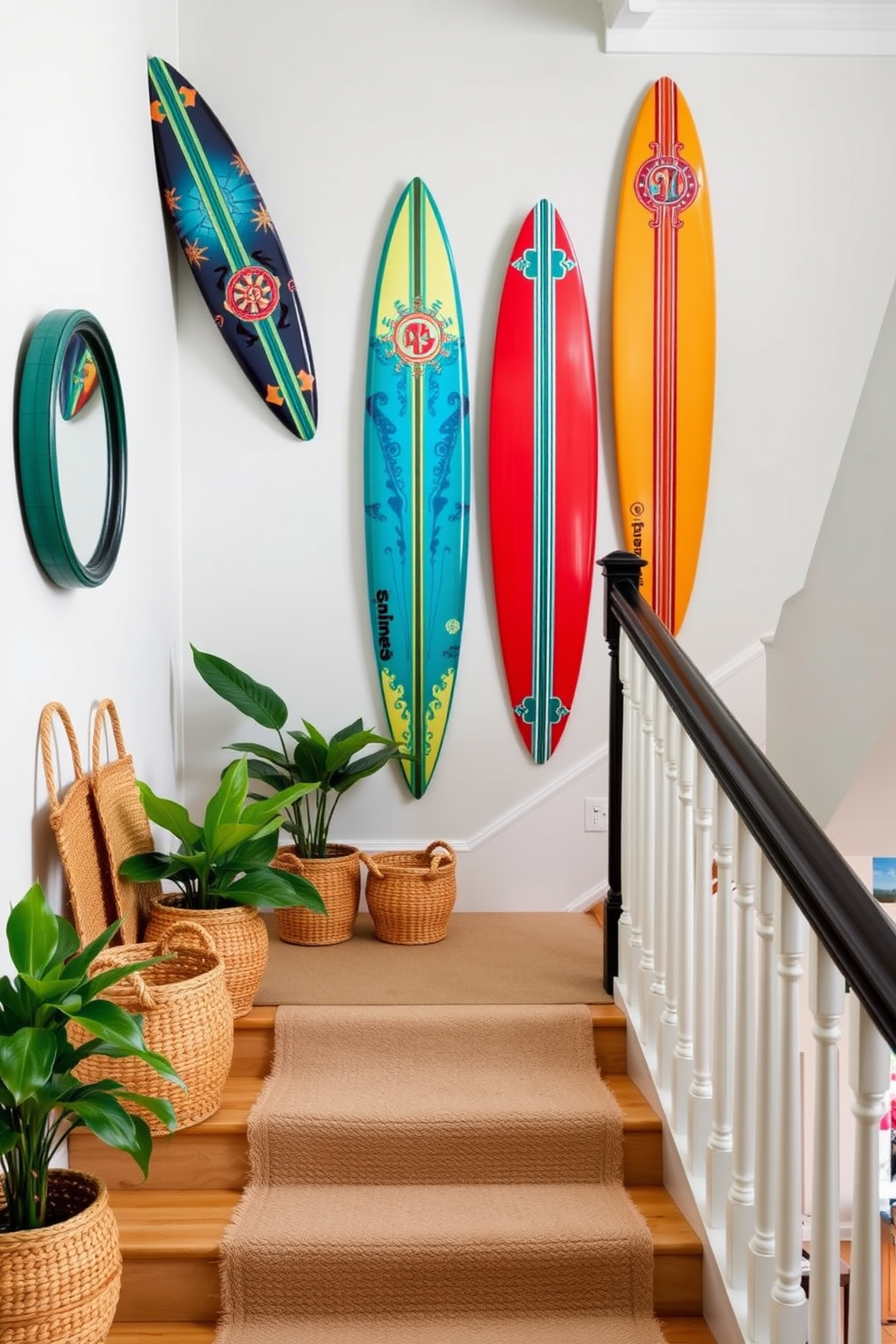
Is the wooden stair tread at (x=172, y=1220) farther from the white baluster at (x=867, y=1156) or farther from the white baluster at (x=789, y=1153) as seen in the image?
the white baluster at (x=867, y=1156)

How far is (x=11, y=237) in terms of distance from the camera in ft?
6.36

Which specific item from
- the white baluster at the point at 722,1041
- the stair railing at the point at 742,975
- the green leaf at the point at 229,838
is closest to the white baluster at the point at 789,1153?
the stair railing at the point at 742,975

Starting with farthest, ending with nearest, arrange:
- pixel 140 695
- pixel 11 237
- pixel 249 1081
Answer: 1. pixel 140 695
2. pixel 249 1081
3. pixel 11 237

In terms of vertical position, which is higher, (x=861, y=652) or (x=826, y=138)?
(x=826, y=138)

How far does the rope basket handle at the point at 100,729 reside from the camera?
7.80 ft

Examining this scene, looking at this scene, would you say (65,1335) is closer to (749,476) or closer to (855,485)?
(855,485)

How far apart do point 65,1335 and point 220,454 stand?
2354 mm

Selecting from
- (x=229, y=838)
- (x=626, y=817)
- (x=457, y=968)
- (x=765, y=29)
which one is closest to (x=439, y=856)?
(x=457, y=968)

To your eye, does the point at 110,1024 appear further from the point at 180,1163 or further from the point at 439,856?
the point at 439,856

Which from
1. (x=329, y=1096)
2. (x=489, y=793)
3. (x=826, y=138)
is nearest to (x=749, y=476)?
(x=826, y=138)

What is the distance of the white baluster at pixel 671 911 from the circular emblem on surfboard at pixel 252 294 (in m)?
1.82

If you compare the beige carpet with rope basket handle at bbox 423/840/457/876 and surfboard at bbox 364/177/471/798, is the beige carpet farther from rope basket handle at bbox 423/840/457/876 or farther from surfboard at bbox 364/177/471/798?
surfboard at bbox 364/177/471/798

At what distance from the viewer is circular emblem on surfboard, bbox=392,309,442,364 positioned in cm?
331

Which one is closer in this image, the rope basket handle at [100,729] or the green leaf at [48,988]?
the green leaf at [48,988]
